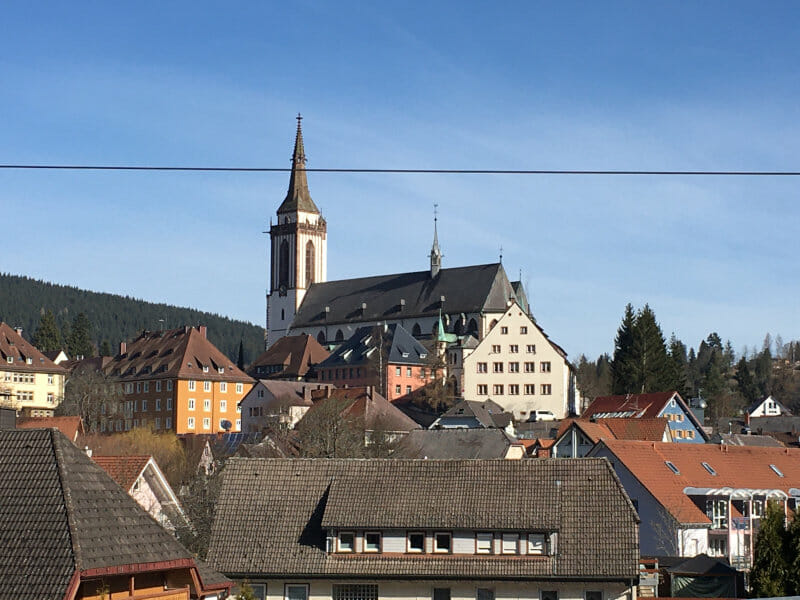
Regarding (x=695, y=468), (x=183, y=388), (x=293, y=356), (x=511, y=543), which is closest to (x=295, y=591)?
(x=511, y=543)

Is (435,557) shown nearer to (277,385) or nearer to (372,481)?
(372,481)

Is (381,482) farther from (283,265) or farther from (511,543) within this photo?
(283,265)

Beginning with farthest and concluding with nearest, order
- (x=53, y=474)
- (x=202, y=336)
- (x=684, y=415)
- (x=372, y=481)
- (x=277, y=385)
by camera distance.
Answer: (x=202, y=336) → (x=277, y=385) → (x=684, y=415) → (x=372, y=481) → (x=53, y=474)

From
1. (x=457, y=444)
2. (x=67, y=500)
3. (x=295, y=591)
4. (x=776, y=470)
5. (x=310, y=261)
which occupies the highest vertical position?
(x=310, y=261)

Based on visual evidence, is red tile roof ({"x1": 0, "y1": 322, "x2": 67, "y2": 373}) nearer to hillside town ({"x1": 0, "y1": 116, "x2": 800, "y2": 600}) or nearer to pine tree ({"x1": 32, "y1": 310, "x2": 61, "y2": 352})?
hillside town ({"x1": 0, "y1": 116, "x2": 800, "y2": 600})

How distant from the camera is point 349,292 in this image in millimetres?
172250

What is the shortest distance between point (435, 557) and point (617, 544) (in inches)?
191

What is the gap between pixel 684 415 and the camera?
106 meters

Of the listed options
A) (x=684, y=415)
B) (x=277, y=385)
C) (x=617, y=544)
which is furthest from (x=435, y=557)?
(x=277, y=385)

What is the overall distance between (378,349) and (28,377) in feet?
125

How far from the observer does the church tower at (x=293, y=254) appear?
17850 cm

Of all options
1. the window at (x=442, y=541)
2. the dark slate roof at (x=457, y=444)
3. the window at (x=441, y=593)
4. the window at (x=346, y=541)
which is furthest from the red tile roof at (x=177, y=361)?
the window at (x=441, y=593)

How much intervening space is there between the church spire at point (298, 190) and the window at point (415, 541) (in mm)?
149190

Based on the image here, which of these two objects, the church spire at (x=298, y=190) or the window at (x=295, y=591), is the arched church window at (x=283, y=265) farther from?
the window at (x=295, y=591)
